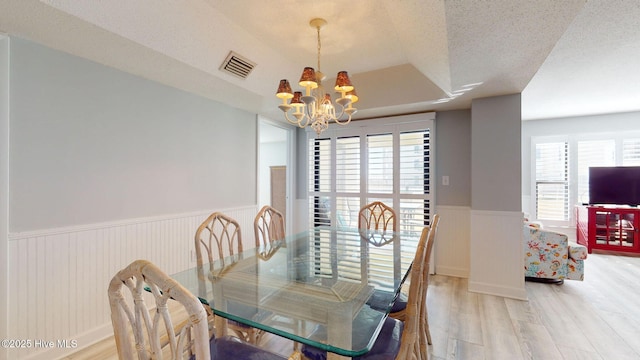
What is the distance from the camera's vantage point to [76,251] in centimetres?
196

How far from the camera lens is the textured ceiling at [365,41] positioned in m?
1.56

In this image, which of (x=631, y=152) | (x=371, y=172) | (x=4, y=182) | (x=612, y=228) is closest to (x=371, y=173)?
(x=371, y=172)

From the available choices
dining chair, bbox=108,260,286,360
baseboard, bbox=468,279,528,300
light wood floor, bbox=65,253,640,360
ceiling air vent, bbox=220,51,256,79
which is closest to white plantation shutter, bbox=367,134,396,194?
light wood floor, bbox=65,253,640,360

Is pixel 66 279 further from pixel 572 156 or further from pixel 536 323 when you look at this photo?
pixel 572 156

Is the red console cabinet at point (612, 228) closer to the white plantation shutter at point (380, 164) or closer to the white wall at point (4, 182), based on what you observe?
the white plantation shutter at point (380, 164)

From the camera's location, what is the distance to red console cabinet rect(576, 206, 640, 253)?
13.7 ft

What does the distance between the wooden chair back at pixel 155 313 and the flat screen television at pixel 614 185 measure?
6.07 meters

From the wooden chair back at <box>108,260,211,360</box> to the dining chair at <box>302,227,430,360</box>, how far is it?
498 mm

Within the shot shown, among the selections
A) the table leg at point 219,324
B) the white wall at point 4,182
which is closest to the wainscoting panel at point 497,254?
the table leg at point 219,324

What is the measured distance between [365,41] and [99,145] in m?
2.27

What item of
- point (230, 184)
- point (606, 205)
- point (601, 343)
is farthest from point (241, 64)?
point (606, 205)

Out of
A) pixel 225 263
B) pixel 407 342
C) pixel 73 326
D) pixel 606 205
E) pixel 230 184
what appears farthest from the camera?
pixel 606 205

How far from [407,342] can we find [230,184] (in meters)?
2.69

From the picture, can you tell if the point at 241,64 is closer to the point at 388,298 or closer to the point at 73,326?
the point at 388,298
